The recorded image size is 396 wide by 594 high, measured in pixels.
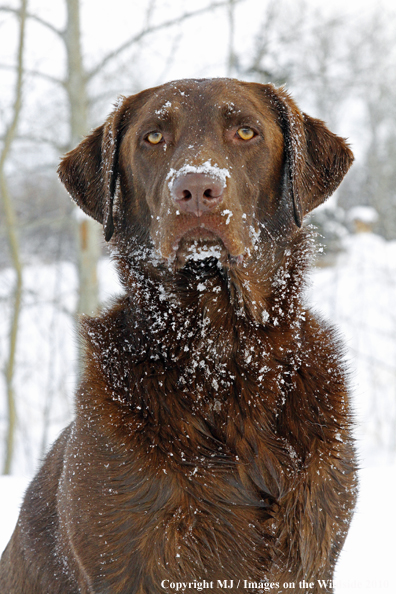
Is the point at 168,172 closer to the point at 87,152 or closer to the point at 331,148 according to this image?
the point at 87,152

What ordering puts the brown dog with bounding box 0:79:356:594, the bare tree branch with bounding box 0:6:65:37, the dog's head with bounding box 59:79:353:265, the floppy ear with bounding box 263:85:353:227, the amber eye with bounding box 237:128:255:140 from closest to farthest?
the brown dog with bounding box 0:79:356:594, the dog's head with bounding box 59:79:353:265, the amber eye with bounding box 237:128:255:140, the floppy ear with bounding box 263:85:353:227, the bare tree branch with bounding box 0:6:65:37

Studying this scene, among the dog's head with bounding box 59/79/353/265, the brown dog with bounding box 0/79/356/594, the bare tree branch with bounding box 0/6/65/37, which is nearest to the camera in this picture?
the brown dog with bounding box 0/79/356/594

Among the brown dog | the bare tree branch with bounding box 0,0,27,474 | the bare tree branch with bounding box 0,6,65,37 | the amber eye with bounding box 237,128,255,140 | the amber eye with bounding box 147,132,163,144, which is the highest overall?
the bare tree branch with bounding box 0,6,65,37

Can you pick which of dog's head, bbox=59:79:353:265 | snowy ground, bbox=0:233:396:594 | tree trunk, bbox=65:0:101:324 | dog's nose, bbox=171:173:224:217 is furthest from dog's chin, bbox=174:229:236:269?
tree trunk, bbox=65:0:101:324

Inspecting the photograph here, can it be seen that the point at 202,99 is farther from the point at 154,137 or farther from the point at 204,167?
the point at 204,167

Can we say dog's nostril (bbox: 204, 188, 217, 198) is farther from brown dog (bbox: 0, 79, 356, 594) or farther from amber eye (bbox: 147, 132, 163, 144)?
amber eye (bbox: 147, 132, 163, 144)

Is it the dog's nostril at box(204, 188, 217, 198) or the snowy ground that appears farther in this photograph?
the snowy ground

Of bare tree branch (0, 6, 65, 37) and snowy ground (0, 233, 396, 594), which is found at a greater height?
bare tree branch (0, 6, 65, 37)

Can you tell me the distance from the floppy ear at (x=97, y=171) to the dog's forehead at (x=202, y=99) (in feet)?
0.87

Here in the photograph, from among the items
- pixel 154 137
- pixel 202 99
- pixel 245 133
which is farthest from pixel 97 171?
pixel 245 133

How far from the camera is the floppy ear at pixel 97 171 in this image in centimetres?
273

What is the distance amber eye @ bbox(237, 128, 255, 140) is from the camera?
253 centimetres

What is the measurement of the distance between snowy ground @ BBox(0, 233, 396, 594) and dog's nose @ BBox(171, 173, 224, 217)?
112 cm

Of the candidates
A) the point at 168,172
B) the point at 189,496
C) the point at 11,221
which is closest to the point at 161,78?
the point at 11,221
